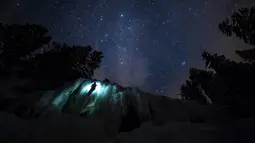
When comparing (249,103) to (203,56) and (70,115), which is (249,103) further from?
(70,115)

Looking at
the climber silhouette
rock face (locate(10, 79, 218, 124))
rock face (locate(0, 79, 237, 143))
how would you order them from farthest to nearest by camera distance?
the climber silhouette
rock face (locate(10, 79, 218, 124))
rock face (locate(0, 79, 237, 143))

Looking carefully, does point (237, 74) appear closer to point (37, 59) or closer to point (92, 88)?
point (92, 88)

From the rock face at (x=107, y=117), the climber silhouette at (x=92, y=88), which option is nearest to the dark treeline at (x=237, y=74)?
the rock face at (x=107, y=117)

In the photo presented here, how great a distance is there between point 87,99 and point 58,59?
17.8 feet

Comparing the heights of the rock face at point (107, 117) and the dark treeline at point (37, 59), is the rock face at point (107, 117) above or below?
below

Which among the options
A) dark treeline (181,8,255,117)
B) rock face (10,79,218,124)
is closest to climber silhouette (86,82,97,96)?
rock face (10,79,218,124)

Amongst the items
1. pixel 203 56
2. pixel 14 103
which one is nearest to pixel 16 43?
pixel 14 103

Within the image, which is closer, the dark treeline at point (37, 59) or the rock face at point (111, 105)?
the rock face at point (111, 105)

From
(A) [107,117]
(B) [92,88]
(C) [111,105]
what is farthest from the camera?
(B) [92,88]

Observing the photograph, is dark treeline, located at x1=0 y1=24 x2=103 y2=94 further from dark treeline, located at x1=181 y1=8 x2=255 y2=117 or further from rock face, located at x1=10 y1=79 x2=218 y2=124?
dark treeline, located at x1=181 y1=8 x2=255 y2=117

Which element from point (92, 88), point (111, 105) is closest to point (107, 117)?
point (111, 105)

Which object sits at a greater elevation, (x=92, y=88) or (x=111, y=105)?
(x=92, y=88)

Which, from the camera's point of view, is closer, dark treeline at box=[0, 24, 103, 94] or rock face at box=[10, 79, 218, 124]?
rock face at box=[10, 79, 218, 124]

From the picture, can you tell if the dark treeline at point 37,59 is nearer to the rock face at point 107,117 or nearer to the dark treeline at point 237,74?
the rock face at point 107,117
